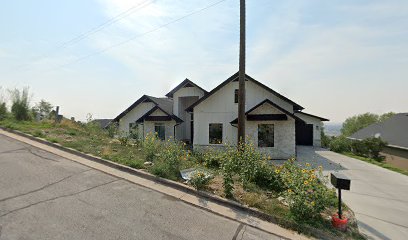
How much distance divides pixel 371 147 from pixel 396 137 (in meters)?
3.85

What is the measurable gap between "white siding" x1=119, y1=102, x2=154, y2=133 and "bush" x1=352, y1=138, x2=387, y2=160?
21.8 metres

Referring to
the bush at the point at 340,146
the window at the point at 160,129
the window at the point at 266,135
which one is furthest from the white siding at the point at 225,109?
the bush at the point at 340,146

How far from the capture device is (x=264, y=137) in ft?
50.2

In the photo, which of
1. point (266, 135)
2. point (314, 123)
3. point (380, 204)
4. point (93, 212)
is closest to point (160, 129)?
point (266, 135)

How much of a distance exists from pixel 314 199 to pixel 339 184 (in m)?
0.60

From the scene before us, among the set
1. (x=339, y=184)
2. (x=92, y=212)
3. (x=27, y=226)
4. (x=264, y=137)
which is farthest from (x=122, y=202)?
(x=264, y=137)

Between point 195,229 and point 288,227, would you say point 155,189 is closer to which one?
point 195,229

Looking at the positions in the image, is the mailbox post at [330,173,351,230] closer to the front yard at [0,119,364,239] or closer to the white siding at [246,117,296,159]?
the front yard at [0,119,364,239]

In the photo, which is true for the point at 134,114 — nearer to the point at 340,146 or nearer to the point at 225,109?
the point at 225,109

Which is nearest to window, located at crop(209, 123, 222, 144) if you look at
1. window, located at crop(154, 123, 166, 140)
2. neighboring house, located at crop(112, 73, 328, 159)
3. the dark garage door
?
neighboring house, located at crop(112, 73, 328, 159)

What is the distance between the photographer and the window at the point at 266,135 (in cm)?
1514

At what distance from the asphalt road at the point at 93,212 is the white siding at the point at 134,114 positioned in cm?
1603

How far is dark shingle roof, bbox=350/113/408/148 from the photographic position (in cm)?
2277

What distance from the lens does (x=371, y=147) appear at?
2264 cm
